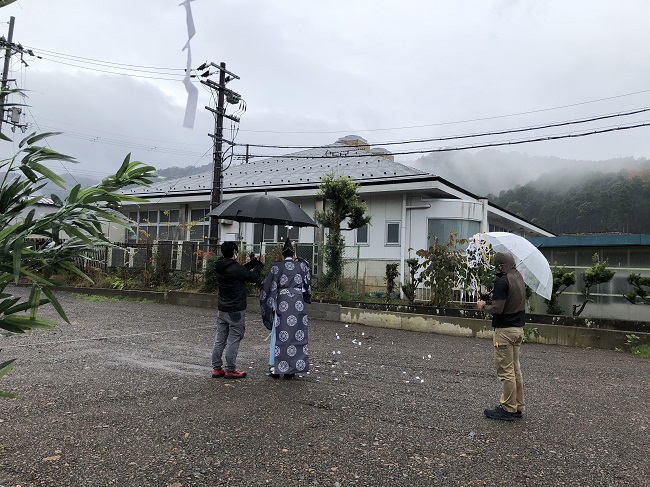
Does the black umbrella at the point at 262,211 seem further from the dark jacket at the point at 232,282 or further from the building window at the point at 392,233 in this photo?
the building window at the point at 392,233

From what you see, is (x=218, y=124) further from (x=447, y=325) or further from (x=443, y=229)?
(x=447, y=325)

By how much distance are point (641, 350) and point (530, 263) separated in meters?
5.85

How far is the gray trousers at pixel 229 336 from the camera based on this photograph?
618 cm

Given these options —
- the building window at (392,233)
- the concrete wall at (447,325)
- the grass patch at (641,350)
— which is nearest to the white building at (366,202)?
the building window at (392,233)

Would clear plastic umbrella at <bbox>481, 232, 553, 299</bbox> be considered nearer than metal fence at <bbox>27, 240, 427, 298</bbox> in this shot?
Yes

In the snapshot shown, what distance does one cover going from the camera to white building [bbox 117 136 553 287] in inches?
659

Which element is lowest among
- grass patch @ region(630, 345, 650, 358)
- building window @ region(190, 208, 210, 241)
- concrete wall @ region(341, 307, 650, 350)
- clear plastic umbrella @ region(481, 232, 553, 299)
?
grass patch @ region(630, 345, 650, 358)

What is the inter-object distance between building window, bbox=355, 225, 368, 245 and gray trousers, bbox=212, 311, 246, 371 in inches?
476

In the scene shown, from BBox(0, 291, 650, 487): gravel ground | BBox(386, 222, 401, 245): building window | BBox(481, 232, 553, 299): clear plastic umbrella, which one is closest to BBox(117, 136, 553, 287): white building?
BBox(386, 222, 401, 245): building window

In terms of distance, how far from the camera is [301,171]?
21.8 m

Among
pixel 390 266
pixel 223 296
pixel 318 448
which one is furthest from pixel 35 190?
pixel 390 266

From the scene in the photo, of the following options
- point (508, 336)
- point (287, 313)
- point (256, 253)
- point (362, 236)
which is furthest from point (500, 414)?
point (362, 236)

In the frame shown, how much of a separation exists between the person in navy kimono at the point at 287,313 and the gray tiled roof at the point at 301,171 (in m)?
10.6

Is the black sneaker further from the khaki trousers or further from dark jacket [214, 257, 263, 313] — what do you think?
dark jacket [214, 257, 263, 313]
